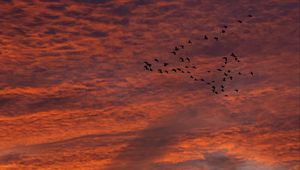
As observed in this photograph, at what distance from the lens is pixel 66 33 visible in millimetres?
31547

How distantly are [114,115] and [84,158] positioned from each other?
8.81 metres

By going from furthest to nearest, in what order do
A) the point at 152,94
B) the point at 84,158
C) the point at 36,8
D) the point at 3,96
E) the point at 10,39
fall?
the point at 84,158 < the point at 152,94 < the point at 3,96 < the point at 10,39 < the point at 36,8

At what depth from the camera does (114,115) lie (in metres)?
42.8

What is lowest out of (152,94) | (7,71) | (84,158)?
(84,158)

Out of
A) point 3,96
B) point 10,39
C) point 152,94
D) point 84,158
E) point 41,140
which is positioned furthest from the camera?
point 84,158

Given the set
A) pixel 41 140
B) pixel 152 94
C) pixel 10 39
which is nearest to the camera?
pixel 10 39

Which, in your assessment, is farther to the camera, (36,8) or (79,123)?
(79,123)

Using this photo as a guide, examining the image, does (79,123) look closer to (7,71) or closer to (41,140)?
(41,140)

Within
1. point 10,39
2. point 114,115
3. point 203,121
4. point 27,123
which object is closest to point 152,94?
point 114,115

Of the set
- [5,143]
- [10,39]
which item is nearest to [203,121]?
[5,143]

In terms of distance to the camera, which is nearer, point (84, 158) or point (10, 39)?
point (10, 39)

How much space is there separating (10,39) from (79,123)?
46.5 ft

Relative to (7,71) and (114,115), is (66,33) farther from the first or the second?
(114,115)

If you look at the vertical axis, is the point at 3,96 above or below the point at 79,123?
above
